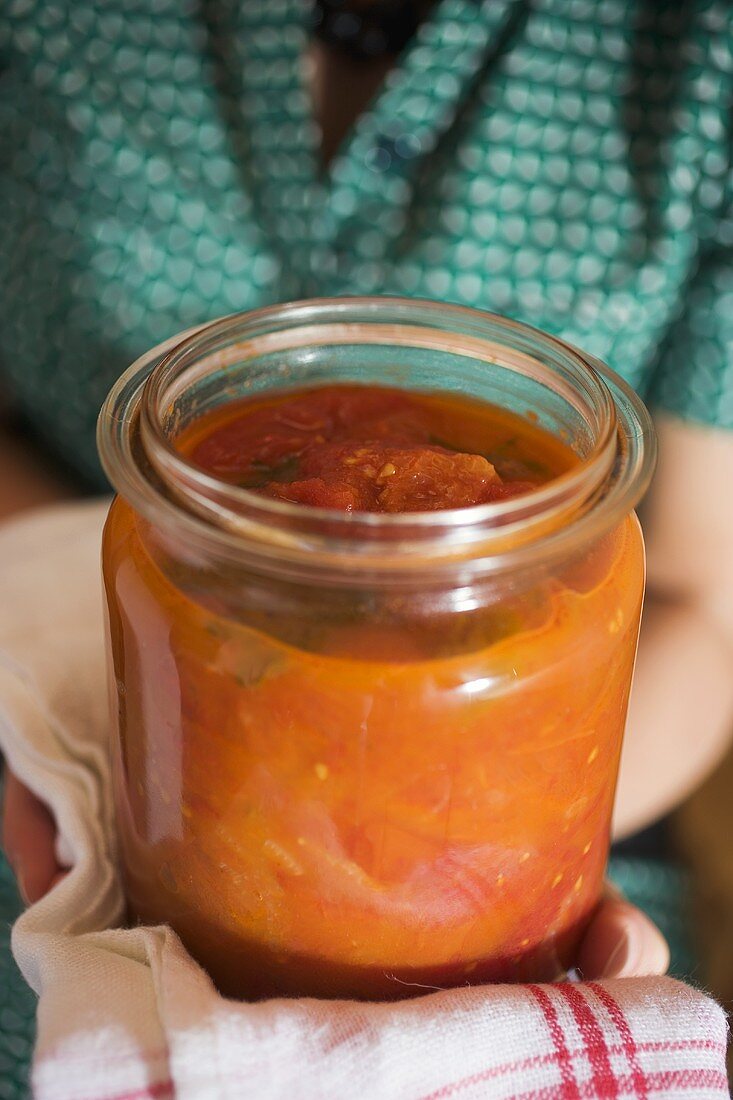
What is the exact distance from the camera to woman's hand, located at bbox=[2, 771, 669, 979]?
1.90 feet

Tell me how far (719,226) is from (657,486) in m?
0.23

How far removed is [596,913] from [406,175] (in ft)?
2.11

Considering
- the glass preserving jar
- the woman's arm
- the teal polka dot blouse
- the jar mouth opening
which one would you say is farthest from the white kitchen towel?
the teal polka dot blouse

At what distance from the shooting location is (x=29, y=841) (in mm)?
679

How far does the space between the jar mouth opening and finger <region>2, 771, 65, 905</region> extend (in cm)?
31

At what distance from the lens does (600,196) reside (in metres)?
0.88

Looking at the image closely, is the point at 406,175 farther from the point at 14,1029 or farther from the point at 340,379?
the point at 14,1029

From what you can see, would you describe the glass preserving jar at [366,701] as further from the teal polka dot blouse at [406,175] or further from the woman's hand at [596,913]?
the teal polka dot blouse at [406,175]

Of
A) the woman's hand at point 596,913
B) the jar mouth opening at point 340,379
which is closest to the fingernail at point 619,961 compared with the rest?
the woman's hand at point 596,913

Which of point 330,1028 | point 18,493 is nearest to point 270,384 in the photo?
point 330,1028

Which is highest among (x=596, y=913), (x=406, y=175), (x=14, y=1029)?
(x=406, y=175)

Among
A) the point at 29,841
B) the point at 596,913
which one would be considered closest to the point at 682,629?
the point at 596,913

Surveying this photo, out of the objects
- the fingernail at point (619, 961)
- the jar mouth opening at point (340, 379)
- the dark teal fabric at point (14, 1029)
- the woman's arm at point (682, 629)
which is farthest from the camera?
the woman's arm at point (682, 629)

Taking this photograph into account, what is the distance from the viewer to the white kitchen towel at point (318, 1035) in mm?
421
